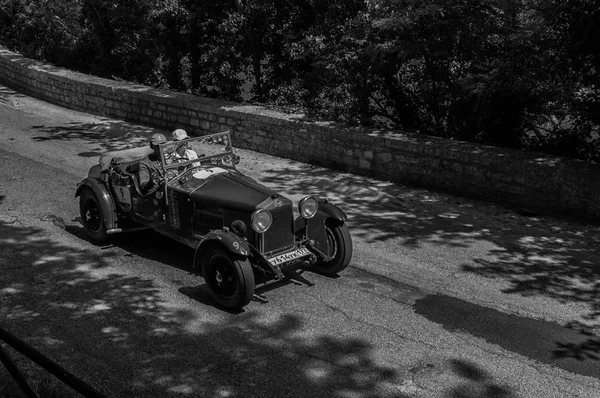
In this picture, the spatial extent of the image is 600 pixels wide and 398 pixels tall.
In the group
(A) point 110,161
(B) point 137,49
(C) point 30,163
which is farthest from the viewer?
(B) point 137,49

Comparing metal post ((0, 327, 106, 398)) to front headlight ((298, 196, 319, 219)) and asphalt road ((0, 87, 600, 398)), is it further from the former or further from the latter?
front headlight ((298, 196, 319, 219))

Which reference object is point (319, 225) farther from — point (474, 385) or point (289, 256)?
point (474, 385)

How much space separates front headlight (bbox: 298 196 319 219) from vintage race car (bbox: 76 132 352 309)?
0.01 m

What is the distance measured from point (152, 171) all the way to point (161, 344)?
281 cm

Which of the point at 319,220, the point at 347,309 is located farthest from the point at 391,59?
the point at 347,309

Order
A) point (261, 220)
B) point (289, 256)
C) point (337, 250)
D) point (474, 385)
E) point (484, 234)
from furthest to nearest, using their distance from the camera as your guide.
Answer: point (484, 234), point (337, 250), point (289, 256), point (261, 220), point (474, 385)

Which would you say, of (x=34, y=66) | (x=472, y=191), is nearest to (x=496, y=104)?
(x=472, y=191)

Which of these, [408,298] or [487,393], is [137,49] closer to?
[408,298]

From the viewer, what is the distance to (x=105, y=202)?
8.94 m

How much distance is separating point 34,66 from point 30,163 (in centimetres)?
737

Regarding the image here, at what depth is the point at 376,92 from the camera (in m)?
13.5

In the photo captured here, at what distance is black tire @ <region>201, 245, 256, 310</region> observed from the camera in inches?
278

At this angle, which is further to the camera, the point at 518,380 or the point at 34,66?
the point at 34,66

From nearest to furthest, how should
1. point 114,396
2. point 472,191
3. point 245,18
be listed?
point 114,396, point 472,191, point 245,18
